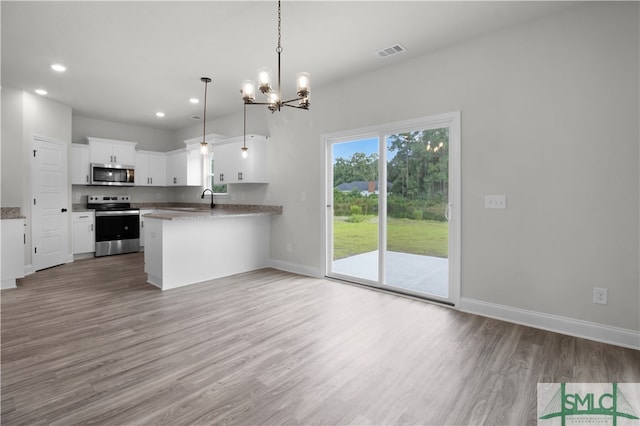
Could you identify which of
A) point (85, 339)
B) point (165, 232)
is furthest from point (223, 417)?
point (165, 232)

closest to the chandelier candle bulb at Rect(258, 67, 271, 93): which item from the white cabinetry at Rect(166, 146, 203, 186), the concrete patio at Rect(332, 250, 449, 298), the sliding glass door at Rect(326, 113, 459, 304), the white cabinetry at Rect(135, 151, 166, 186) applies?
the sliding glass door at Rect(326, 113, 459, 304)

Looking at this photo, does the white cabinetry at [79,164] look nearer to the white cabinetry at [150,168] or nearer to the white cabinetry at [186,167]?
the white cabinetry at [150,168]

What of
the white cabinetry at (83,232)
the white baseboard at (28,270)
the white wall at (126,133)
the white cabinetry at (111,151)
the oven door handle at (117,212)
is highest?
the white wall at (126,133)

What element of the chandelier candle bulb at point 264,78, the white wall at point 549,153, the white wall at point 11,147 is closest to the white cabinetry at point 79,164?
the white wall at point 11,147

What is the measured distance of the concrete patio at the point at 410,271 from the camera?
12.0 ft

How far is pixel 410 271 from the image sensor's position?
395cm

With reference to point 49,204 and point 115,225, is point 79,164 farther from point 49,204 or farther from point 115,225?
point 115,225

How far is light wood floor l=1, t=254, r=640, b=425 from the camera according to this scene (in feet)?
5.81

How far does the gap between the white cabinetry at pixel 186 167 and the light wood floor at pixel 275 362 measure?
365cm

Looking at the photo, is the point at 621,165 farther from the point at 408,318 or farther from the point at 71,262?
the point at 71,262

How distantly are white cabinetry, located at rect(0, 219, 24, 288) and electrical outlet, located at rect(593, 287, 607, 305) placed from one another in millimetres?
6461

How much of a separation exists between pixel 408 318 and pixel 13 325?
3674 millimetres

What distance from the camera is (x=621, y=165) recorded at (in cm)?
255

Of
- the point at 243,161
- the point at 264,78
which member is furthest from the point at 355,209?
the point at 264,78
